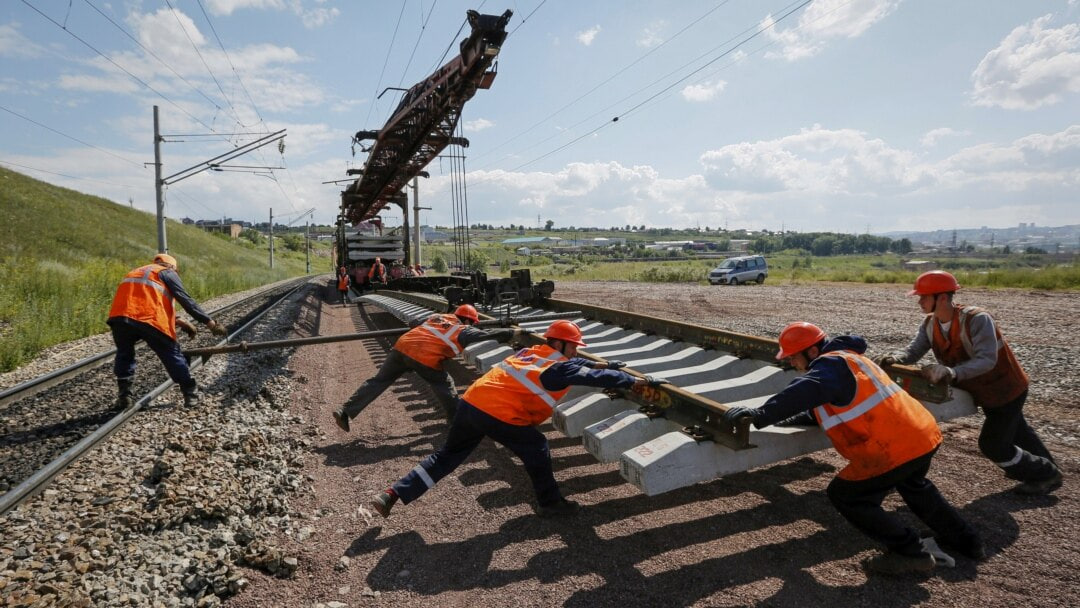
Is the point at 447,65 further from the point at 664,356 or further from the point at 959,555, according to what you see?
the point at 959,555

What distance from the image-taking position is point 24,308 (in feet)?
35.4

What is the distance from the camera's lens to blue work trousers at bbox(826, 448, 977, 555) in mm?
2865

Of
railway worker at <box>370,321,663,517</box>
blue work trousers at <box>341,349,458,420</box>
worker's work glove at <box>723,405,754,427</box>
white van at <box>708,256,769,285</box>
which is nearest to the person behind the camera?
worker's work glove at <box>723,405,754,427</box>

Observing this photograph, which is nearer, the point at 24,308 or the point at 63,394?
the point at 63,394

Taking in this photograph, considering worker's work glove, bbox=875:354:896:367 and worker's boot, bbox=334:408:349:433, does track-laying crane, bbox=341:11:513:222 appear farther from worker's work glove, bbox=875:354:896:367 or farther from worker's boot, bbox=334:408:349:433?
worker's work glove, bbox=875:354:896:367

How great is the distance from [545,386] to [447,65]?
29.2 ft

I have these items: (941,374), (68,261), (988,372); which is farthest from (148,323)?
(68,261)

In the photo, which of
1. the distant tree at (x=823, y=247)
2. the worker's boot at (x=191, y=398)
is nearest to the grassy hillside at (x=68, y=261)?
the worker's boot at (x=191, y=398)

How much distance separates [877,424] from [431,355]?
12.1ft

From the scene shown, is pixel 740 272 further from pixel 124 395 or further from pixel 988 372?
pixel 124 395

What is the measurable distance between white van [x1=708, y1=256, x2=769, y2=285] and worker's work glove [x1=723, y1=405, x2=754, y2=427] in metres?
26.1

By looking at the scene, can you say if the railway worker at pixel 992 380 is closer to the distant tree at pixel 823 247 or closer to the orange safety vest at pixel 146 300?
the orange safety vest at pixel 146 300

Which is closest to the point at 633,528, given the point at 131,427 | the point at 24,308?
the point at 131,427

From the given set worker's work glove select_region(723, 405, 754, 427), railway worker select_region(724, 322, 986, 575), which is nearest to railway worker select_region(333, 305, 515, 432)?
worker's work glove select_region(723, 405, 754, 427)
